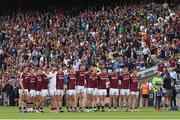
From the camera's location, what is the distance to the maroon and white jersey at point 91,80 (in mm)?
34275

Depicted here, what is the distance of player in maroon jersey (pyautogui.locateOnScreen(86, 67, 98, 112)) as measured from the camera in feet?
112

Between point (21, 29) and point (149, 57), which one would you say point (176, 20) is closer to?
point (149, 57)

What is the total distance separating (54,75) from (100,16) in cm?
1663

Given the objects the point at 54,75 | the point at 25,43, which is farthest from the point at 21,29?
the point at 54,75

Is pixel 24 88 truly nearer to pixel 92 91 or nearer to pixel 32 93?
pixel 32 93

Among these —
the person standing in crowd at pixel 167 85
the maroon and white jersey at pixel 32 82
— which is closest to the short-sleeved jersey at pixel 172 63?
the person standing in crowd at pixel 167 85

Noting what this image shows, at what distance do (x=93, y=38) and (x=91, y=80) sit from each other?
13130 mm

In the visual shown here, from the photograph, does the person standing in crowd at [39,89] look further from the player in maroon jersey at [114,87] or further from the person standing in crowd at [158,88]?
the person standing in crowd at [158,88]

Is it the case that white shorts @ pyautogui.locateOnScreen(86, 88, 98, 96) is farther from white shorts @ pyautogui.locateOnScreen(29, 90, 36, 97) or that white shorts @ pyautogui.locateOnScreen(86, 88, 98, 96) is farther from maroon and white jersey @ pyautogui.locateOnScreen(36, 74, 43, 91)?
white shorts @ pyautogui.locateOnScreen(29, 90, 36, 97)

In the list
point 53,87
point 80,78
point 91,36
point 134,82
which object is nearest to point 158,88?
point 134,82

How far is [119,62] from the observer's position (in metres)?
41.6

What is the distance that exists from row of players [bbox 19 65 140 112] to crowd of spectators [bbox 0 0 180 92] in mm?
6075

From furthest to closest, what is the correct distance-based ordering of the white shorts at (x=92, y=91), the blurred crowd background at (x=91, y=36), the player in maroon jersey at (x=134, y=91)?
1. the blurred crowd background at (x=91, y=36)
2. the player in maroon jersey at (x=134, y=91)
3. the white shorts at (x=92, y=91)

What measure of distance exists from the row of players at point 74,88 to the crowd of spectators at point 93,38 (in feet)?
19.9
